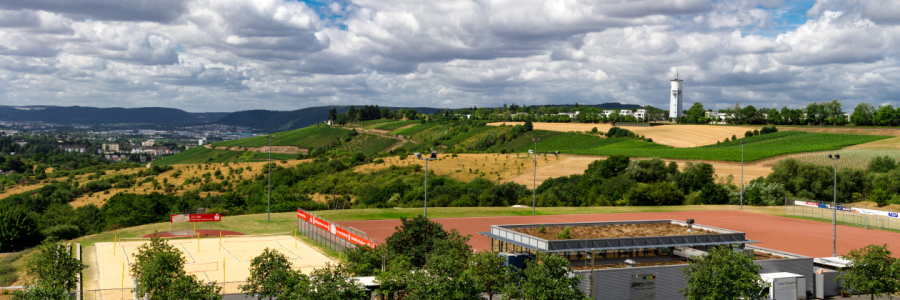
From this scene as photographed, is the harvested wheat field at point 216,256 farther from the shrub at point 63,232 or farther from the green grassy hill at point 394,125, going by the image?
the green grassy hill at point 394,125

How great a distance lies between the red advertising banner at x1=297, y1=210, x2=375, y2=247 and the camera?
31.4 meters

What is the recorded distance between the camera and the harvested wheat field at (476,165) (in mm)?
90438

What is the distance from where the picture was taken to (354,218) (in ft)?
173

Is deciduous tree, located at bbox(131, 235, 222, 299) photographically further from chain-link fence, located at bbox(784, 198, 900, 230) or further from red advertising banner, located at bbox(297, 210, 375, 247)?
chain-link fence, located at bbox(784, 198, 900, 230)

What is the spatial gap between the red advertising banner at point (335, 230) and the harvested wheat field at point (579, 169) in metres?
39.3

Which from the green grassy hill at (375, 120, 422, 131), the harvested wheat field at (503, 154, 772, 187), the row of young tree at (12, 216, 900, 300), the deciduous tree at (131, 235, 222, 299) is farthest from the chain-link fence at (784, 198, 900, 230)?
the green grassy hill at (375, 120, 422, 131)

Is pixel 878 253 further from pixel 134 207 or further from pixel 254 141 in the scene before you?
A: pixel 254 141

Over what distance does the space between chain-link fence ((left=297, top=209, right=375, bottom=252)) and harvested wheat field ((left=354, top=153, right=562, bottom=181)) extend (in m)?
46.0

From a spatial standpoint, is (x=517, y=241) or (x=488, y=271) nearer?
(x=488, y=271)

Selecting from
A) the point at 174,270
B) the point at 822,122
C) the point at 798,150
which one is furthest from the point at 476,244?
the point at 822,122

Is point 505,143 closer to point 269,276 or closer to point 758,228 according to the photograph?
point 758,228

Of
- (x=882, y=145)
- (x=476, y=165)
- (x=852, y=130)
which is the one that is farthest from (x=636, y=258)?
(x=852, y=130)

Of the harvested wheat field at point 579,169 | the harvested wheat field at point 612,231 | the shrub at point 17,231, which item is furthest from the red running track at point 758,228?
the shrub at point 17,231

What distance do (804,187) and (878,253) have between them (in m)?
53.5
